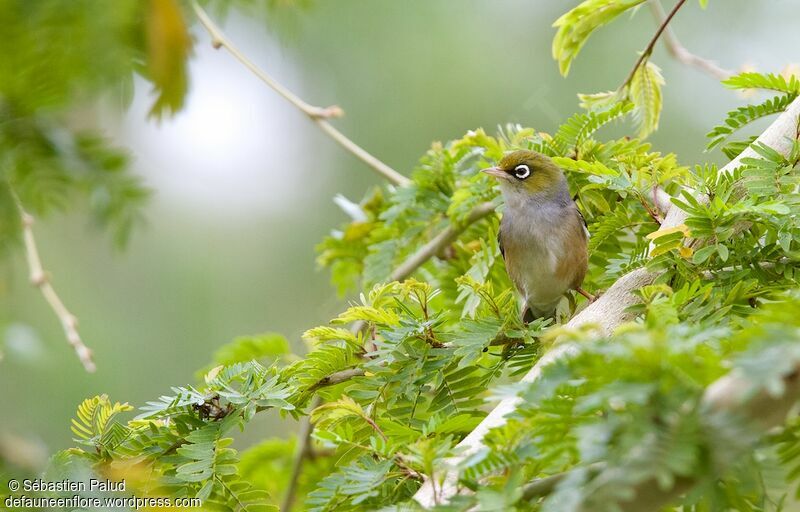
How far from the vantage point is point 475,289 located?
228cm

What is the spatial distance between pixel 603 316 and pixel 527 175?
1.45 metres

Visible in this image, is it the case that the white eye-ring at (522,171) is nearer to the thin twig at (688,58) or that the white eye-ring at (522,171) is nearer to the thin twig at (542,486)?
the thin twig at (688,58)

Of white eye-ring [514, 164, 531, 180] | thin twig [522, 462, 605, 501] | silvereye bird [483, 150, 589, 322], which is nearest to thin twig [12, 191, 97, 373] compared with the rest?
thin twig [522, 462, 605, 501]

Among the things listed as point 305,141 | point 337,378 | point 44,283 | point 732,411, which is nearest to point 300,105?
point 44,283

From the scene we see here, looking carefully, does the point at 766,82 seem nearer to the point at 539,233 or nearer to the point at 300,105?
the point at 539,233

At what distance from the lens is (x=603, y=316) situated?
209 centimetres

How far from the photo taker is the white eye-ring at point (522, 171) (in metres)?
3.37

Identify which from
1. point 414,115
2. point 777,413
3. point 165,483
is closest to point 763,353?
point 777,413

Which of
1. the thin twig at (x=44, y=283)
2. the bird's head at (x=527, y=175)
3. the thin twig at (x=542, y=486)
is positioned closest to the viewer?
the thin twig at (x=542, y=486)

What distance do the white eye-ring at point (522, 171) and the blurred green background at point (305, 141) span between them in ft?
10.9

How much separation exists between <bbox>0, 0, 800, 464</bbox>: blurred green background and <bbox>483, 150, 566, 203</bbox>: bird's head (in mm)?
3140

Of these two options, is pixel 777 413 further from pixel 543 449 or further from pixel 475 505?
pixel 475 505

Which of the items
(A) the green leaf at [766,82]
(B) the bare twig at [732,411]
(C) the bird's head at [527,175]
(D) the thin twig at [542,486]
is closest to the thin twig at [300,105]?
(C) the bird's head at [527,175]

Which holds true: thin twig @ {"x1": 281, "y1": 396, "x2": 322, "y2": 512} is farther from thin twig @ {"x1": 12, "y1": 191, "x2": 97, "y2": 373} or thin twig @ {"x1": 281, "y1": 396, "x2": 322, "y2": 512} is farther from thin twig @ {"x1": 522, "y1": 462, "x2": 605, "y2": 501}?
thin twig @ {"x1": 522, "y1": 462, "x2": 605, "y2": 501}
